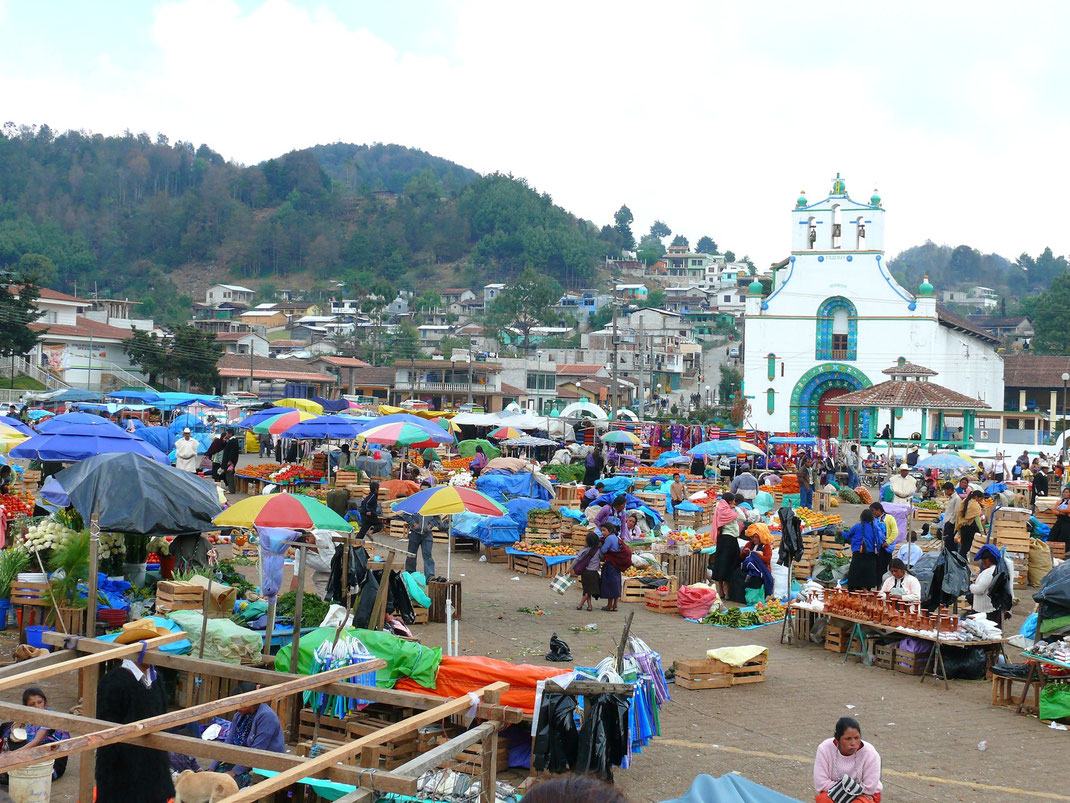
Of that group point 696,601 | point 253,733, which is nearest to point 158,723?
point 253,733

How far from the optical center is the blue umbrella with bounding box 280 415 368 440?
2173 centimetres

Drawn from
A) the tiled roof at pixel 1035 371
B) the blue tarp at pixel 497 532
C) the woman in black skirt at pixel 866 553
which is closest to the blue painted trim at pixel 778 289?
the tiled roof at pixel 1035 371

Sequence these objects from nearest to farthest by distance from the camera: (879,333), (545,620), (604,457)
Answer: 1. (545,620)
2. (604,457)
3. (879,333)

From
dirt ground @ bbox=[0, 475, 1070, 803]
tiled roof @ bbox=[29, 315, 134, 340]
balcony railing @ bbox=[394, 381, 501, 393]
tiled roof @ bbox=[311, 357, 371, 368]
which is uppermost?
tiled roof @ bbox=[29, 315, 134, 340]

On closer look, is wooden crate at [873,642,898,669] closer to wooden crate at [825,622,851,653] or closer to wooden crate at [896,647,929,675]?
wooden crate at [896,647,929,675]

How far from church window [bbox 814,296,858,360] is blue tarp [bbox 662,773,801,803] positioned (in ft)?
139

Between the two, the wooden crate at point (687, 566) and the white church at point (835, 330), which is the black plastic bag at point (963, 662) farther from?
the white church at point (835, 330)

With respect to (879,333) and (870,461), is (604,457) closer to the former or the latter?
(870,461)

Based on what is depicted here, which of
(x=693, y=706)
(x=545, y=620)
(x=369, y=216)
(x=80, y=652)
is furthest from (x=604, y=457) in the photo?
(x=369, y=216)

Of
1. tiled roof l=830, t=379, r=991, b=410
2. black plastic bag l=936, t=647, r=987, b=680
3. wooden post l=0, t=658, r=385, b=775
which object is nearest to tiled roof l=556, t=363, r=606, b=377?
tiled roof l=830, t=379, r=991, b=410

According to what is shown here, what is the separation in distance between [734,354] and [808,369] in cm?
3541

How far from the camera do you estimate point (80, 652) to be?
727 cm

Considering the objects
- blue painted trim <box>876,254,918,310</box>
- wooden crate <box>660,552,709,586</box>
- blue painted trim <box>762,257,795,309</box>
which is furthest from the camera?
blue painted trim <box>762,257,795,309</box>

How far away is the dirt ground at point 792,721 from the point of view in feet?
25.5
